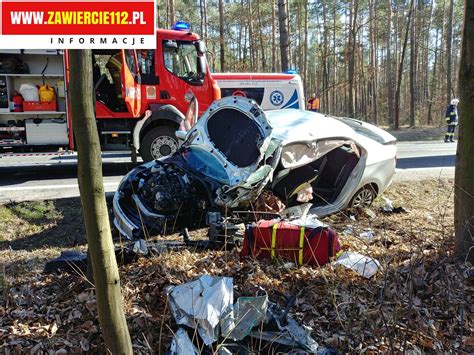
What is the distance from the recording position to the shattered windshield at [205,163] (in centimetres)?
476

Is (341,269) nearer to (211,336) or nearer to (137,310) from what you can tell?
(211,336)

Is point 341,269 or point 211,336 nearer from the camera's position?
point 211,336

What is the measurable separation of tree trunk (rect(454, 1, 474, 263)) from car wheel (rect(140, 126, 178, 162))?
6.40m

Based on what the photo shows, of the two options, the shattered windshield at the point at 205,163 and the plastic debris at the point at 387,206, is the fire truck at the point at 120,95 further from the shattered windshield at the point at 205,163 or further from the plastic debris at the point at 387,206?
the plastic debris at the point at 387,206

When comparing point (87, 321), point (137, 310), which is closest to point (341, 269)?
point (137, 310)

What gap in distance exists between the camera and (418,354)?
2.43 m

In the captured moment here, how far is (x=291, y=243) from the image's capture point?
141 inches

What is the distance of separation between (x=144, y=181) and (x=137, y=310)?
2.29 m

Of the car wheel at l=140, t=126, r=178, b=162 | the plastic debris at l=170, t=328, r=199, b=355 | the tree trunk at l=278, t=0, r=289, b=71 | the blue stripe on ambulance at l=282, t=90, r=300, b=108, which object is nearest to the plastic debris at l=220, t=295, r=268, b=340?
the plastic debris at l=170, t=328, r=199, b=355

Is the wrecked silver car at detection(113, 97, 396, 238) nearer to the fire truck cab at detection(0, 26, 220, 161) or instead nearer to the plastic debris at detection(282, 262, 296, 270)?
the plastic debris at detection(282, 262, 296, 270)

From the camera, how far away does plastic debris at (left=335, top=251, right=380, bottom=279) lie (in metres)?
3.26

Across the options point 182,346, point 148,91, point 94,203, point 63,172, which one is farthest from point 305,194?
point 63,172

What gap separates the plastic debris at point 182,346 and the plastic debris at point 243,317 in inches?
8.3

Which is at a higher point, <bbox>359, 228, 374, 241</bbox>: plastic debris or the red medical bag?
the red medical bag
